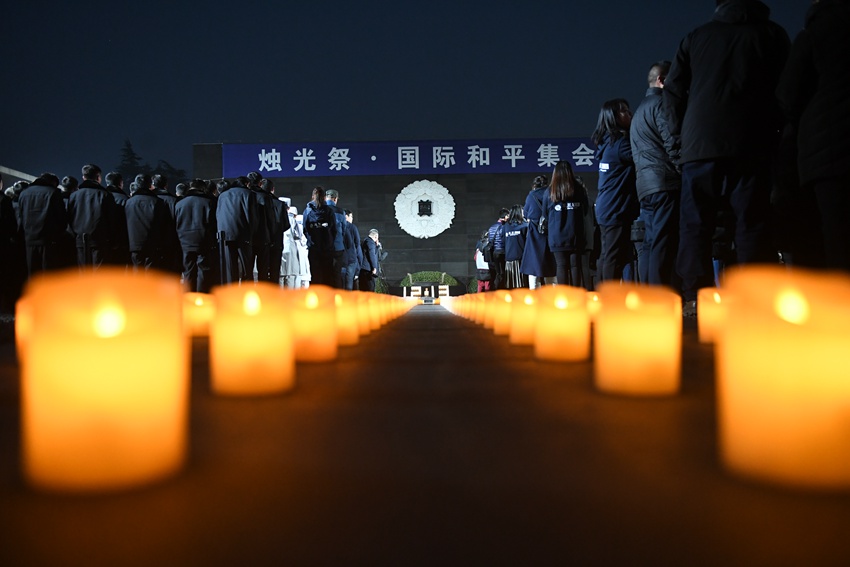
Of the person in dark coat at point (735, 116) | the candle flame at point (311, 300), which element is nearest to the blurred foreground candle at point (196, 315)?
the candle flame at point (311, 300)

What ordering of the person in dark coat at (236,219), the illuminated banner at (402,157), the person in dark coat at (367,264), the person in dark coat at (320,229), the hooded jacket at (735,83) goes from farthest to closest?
the illuminated banner at (402,157), the person in dark coat at (367,264), the person in dark coat at (320,229), the person in dark coat at (236,219), the hooded jacket at (735,83)

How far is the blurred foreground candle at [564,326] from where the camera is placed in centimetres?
289

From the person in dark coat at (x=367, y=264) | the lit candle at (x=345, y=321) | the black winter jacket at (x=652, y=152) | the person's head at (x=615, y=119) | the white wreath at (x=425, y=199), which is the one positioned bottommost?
the lit candle at (x=345, y=321)

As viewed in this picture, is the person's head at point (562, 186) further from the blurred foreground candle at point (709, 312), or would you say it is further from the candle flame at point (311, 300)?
the candle flame at point (311, 300)

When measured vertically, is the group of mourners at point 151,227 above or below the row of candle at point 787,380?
above

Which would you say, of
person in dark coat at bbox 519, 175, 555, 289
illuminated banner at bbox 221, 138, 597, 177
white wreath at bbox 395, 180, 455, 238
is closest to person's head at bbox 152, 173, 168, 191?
person in dark coat at bbox 519, 175, 555, 289

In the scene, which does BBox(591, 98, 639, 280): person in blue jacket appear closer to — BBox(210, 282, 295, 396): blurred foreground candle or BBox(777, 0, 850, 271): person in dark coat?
BBox(777, 0, 850, 271): person in dark coat

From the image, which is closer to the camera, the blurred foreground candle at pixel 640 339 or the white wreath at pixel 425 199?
the blurred foreground candle at pixel 640 339

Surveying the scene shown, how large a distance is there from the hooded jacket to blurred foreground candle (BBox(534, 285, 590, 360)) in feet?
3.66

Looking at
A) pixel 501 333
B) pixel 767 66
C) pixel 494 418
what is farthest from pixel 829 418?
pixel 501 333

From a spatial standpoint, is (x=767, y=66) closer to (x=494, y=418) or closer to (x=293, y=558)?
(x=494, y=418)

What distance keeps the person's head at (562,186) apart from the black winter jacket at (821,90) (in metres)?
3.22

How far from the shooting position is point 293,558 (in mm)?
837

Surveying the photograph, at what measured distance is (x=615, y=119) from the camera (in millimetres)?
5242
